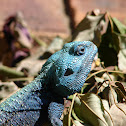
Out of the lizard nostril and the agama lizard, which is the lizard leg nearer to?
the agama lizard

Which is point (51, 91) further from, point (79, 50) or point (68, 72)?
point (79, 50)

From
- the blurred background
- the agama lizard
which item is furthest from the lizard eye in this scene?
the blurred background

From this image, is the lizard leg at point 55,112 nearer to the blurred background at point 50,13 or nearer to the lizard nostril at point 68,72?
the lizard nostril at point 68,72

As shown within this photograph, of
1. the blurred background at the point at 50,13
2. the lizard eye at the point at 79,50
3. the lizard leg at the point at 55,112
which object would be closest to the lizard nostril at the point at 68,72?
the lizard eye at the point at 79,50

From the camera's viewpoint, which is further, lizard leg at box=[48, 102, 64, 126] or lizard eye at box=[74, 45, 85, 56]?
lizard eye at box=[74, 45, 85, 56]

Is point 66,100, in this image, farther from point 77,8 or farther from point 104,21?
point 77,8

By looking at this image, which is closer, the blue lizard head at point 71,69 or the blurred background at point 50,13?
the blue lizard head at point 71,69

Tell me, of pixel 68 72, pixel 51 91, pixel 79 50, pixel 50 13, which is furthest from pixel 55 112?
pixel 50 13

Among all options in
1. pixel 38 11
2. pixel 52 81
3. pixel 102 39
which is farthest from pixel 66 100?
pixel 38 11
